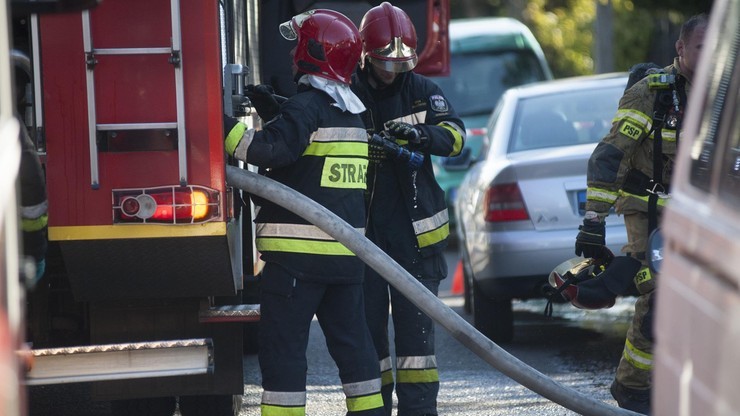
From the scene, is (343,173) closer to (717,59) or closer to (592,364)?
(717,59)

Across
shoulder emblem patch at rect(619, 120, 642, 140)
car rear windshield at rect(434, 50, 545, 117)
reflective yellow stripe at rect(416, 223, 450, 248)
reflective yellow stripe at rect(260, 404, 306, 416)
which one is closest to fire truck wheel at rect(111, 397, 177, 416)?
reflective yellow stripe at rect(260, 404, 306, 416)

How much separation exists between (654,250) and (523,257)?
3.84 m

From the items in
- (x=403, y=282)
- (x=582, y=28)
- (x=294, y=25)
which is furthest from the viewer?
(x=582, y=28)

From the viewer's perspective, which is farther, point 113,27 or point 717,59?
point 113,27

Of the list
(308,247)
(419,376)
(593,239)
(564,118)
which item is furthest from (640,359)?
(564,118)

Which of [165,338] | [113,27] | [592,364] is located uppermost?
[113,27]

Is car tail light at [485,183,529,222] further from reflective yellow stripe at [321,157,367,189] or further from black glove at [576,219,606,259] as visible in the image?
reflective yellow stripe at [321,157,367,189]

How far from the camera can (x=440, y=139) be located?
19.9 feet

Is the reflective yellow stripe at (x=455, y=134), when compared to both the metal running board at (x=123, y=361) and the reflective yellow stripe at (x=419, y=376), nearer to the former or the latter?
the reflective yellow stripe at (x=419, y=376)

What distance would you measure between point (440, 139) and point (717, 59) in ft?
9.38

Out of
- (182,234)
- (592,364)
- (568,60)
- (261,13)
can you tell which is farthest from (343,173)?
(568,60)

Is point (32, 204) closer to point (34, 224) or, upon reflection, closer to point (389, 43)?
point (34, 224)

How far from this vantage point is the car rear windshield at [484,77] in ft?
50.8

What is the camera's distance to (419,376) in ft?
19.6
